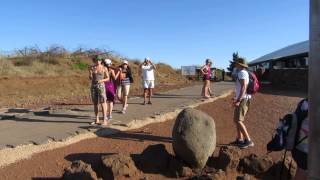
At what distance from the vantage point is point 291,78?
25.3m

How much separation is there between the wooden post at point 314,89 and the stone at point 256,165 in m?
5.14

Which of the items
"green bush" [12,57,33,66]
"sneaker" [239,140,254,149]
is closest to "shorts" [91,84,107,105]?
"sneaker" [239,140,254,149]

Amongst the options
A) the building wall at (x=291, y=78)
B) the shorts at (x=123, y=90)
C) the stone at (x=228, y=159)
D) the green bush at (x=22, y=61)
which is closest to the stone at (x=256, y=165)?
the stone at (x=228, y=159)

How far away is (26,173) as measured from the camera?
26.7ft

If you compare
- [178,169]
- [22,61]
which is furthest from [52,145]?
[22,61]

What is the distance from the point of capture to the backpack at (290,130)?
15.8 feet

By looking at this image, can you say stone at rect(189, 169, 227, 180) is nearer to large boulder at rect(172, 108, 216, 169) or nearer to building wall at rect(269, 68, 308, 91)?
large boulder at rect(172, 108, 216, 169)

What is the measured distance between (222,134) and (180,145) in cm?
271

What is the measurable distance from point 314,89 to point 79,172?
4786mm

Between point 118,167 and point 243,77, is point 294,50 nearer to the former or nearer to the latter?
point 243,77

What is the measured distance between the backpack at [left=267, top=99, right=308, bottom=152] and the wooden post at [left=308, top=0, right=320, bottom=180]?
1.56m

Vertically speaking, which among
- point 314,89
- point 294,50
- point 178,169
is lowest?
point 178,169

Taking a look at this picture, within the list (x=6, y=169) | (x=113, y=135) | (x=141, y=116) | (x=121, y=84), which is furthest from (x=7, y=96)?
(x=6, y=169)

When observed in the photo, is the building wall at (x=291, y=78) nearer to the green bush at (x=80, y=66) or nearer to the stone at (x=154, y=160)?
the stone at (x=154, y=160)
